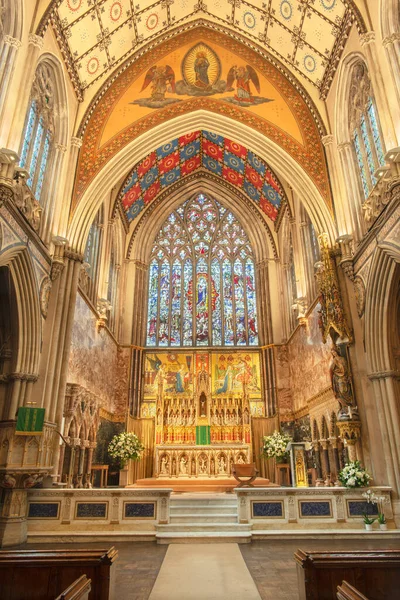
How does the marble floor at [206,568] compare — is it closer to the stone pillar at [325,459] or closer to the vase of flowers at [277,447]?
the stone pillar at [325,459]

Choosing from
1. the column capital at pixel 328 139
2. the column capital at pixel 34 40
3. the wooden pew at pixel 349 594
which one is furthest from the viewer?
the column capital at pixel 328 139

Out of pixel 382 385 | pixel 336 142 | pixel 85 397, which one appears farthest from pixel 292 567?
pixel 336 142

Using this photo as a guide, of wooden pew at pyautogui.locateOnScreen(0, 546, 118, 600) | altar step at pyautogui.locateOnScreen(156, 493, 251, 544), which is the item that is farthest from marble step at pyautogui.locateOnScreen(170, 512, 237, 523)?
wooden pew at pyautogui.locateOnScreen(0, 546, 118, 600)

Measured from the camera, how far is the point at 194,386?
69.9 ft

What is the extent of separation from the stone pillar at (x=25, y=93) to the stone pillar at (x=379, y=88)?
8464 mm

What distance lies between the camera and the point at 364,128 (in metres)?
13.1

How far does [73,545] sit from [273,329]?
15183mm

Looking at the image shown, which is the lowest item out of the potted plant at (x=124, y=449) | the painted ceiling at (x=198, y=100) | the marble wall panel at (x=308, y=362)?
the potted plant at (x=124, y=449)

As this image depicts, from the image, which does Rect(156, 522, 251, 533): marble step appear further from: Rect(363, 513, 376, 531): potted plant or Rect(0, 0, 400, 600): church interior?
Rect(363, 513, 376, 531): potted plant

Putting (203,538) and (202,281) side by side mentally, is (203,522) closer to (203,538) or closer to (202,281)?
(203,538)

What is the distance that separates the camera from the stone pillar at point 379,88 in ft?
33.9

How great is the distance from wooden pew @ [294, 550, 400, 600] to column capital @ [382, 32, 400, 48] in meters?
11.2

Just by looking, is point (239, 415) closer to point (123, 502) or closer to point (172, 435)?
point (172, 435)

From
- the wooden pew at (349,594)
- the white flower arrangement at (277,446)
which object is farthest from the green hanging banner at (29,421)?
the white flower arrangement at (277,446)
